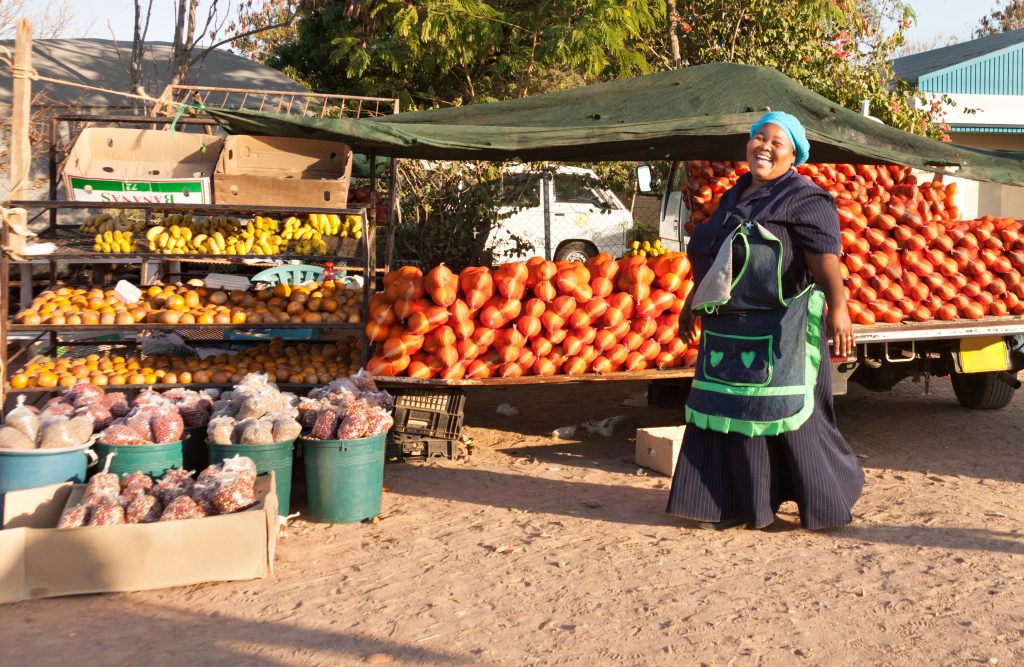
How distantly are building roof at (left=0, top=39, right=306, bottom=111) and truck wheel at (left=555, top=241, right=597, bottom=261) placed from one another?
4.84 metres

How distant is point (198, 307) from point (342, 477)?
2.04 m

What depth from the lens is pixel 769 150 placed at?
4.41 metres

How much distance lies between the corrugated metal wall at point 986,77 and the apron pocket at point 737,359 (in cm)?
1857

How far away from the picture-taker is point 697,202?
25.4 ft

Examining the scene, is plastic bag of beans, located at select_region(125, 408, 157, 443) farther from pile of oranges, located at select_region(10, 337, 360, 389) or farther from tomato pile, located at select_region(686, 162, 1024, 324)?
tomato pile, located at select_region(686, 162, 1024, 324)

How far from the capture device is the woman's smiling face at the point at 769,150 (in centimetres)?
441

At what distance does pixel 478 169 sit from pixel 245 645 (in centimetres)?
863

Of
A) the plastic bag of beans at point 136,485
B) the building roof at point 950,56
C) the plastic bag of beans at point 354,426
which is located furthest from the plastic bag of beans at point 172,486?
the building roof at point 950,56

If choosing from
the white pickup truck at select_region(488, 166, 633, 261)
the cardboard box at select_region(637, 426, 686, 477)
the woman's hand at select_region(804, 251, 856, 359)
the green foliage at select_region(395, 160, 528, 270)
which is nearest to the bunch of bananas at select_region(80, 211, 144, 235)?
the cardboard box at select_region(637, 426, 686, 477)

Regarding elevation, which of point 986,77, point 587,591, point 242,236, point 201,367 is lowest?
point 587,591

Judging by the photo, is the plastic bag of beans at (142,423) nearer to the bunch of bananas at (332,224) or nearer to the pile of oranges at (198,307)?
the pile of oranges at (198,307)

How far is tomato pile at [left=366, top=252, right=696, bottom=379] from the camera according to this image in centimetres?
594

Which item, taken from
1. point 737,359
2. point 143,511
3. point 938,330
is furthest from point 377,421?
point 938,330

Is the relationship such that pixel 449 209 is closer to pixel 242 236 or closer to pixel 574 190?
pixel 574 190
